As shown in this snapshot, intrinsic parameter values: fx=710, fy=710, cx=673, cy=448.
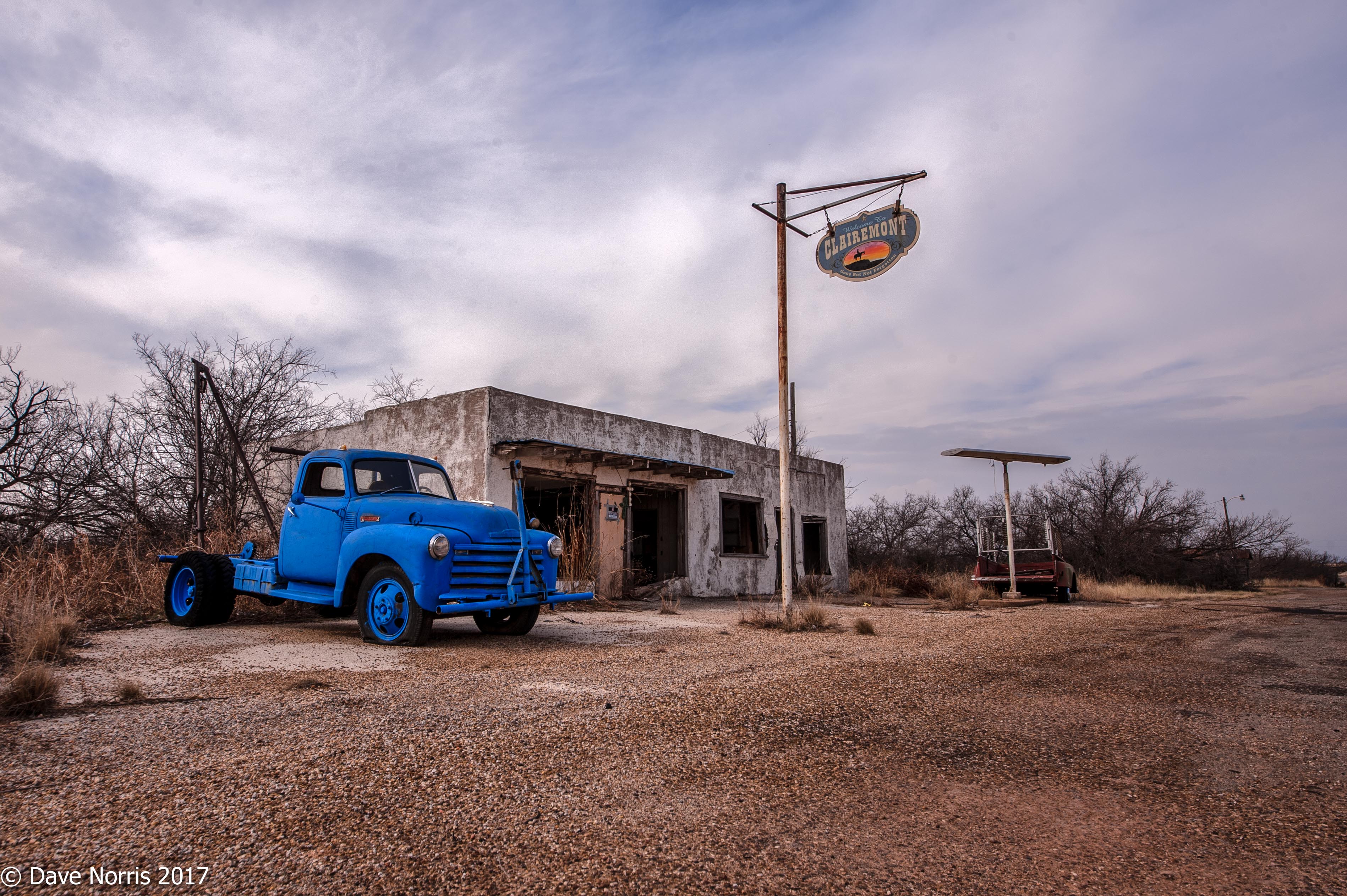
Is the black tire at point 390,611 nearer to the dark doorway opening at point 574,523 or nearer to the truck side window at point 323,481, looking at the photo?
the truck side window at point 323,481

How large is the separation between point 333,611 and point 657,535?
10207 mm

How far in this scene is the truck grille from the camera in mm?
6555

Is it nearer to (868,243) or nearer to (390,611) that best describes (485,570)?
(390,611)

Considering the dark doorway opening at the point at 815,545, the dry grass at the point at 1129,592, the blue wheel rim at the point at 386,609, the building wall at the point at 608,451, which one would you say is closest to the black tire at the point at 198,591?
the blue wheel rim at the point at 386,609

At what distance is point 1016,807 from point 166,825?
2907 millimetres

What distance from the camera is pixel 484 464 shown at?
40.0 ft

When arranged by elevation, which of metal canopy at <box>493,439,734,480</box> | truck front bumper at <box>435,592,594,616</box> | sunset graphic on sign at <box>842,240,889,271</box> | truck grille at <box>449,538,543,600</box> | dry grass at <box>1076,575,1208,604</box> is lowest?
dry grass at <box>1076,575,1208,604</box>

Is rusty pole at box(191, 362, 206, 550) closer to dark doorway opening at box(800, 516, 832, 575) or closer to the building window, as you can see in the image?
the building window

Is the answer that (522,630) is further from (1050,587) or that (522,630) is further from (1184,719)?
(1050,587)

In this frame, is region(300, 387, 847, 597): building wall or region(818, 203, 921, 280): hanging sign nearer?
region(818, 203, 921, 280): hanging sign

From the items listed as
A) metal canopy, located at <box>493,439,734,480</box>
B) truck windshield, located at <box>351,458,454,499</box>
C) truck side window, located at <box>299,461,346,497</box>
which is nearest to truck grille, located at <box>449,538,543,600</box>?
truck windshield, located at <box>351,458,454,499</box>

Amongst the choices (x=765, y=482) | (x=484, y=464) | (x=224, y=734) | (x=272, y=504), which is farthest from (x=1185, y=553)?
(x=224, y=734)

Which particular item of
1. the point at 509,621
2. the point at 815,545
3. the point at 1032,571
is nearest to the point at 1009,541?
the point at 1032,571

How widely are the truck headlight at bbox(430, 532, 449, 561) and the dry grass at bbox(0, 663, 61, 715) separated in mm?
2727
